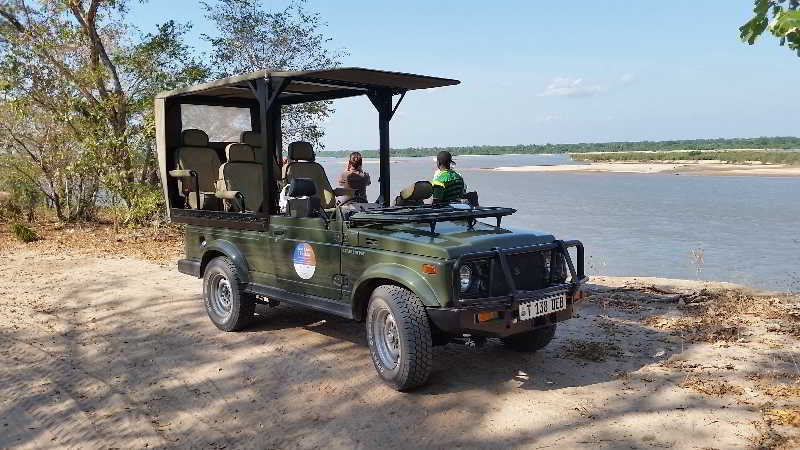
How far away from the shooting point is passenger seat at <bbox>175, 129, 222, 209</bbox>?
803 centimetres

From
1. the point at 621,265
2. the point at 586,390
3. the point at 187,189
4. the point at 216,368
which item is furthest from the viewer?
the point at 621,265

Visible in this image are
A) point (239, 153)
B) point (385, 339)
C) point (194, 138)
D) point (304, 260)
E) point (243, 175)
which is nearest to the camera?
point (385, 339)

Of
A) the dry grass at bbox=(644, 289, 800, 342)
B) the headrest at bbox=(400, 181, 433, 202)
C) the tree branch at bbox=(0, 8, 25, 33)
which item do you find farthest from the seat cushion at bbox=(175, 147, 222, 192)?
the tree branch at bbox=(0, 8, 25, 33)

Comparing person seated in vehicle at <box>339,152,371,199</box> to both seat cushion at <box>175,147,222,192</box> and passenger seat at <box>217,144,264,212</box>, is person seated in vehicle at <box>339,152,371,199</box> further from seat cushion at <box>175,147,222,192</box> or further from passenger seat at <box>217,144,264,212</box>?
seat cushion at <box>175,147,222,192</box>

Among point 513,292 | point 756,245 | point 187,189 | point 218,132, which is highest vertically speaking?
point 218,132

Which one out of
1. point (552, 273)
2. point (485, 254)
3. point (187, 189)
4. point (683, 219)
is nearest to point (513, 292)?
point (485, 254)

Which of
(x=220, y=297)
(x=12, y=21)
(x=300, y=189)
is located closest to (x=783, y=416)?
(x=300, y=189)

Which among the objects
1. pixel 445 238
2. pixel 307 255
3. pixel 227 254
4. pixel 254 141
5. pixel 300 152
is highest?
A: pixel 254 141

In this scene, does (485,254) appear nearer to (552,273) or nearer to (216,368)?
(552,273)

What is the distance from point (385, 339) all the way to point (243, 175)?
3433 mm

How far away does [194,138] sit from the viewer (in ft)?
27.6

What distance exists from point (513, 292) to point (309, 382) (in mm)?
1918

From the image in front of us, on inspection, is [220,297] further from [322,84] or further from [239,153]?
[322,84]

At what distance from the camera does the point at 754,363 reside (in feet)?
19.8
